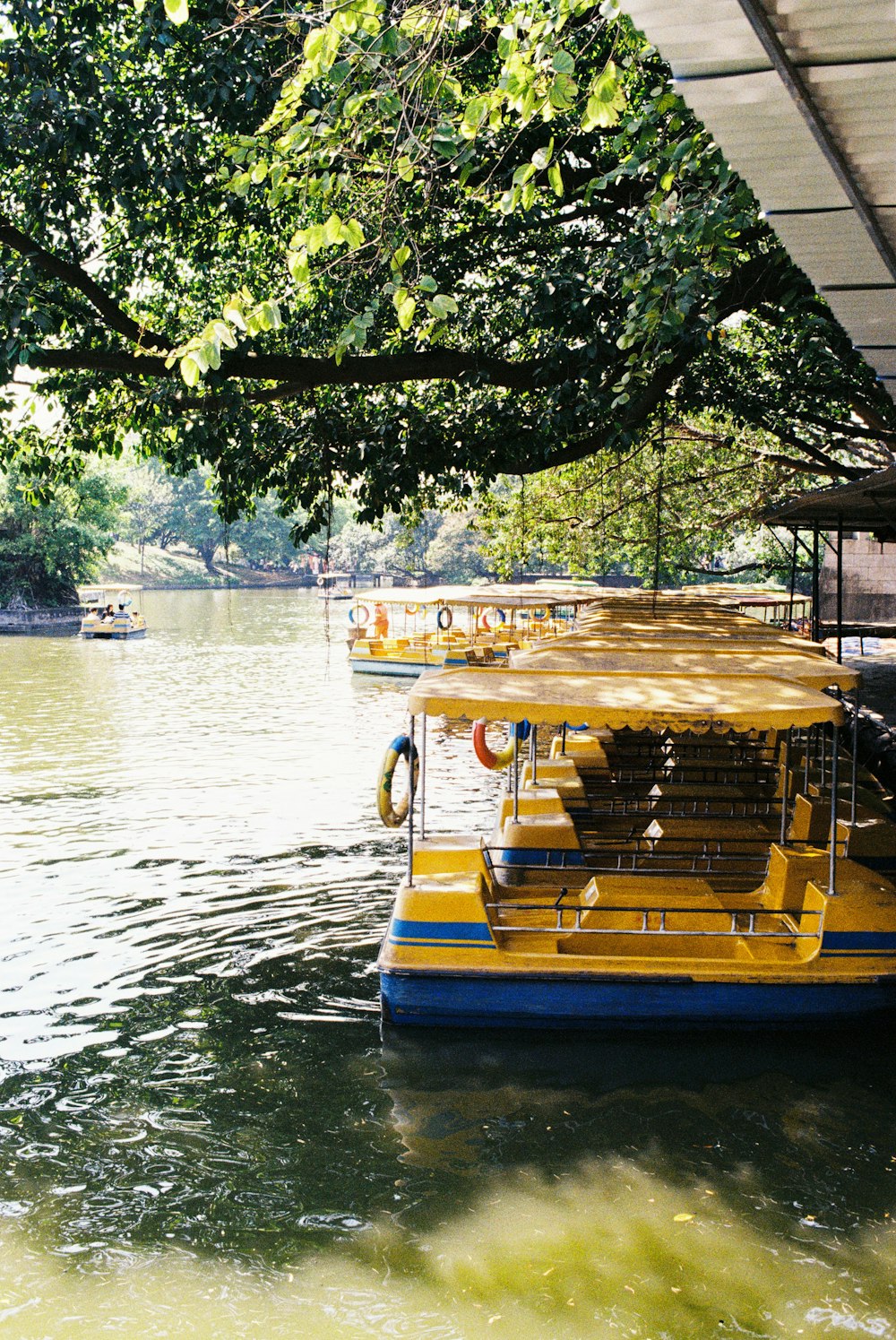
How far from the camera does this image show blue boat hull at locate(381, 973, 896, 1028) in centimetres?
796

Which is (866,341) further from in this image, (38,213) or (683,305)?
(38,213)

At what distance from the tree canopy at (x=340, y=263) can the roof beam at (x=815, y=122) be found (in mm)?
2785

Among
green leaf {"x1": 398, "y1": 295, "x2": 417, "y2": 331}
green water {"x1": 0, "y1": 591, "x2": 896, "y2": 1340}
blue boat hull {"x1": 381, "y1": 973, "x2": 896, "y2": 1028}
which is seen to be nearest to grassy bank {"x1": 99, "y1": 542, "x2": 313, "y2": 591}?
green water {"x1": 0, "y1": 591, "x2": 896, "y2": 1340}

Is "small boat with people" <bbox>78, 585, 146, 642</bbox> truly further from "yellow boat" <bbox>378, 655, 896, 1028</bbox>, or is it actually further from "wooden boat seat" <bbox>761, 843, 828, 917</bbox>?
"wooden boat seat" <bbox>761, 843, 828, 917</bbox>

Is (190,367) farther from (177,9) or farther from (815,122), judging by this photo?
(815,122)

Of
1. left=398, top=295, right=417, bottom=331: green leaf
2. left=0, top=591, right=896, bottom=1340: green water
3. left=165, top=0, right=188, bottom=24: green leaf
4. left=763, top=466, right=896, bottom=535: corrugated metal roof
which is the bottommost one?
left=0, top=591, right=896, bottom=1340: green water

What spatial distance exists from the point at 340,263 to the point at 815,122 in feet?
17.9

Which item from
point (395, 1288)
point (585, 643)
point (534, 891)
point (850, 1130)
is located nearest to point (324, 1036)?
point (534, 891)

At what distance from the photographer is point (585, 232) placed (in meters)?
13.1

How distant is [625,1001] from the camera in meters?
8.00

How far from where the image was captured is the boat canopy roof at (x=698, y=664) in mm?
8773

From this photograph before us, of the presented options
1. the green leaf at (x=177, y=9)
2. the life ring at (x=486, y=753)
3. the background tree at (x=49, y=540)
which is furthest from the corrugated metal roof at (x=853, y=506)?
the background tree at (x=49, y=540)

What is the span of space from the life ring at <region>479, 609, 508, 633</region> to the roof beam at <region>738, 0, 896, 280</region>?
35535mm

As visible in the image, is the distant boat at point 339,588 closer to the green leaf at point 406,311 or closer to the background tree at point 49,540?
the background tree at point 49,540
